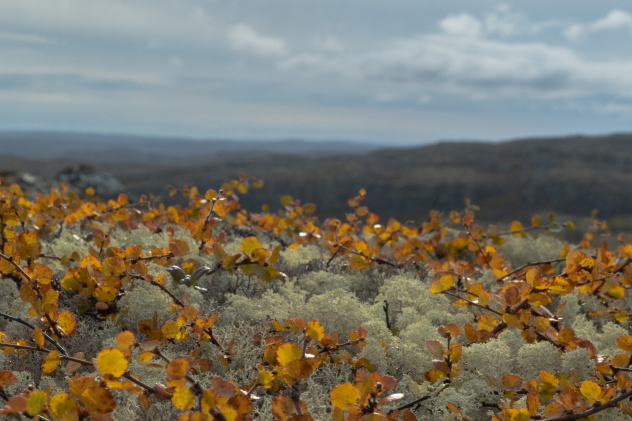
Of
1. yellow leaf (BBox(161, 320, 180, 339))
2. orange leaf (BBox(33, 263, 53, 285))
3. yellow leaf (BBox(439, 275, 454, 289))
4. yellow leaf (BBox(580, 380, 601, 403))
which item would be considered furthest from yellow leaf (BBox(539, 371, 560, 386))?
orange leaf (BBox(33, 263, 53, 285))

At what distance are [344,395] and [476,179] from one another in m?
99.7

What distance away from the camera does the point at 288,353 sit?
155 centimetres

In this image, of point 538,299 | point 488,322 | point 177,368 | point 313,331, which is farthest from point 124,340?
point 538,299

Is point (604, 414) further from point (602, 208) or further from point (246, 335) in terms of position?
point (602, 208)

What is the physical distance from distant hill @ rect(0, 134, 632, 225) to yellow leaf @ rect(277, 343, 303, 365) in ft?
229

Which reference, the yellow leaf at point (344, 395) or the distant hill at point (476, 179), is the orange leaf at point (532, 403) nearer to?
the yellow leaf at point (344, 395)

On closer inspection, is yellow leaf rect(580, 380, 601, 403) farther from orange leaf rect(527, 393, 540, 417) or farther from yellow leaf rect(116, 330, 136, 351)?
yellow leaf rect(116, 330, 136, 351)

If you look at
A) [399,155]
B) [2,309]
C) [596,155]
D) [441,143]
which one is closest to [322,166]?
[399,155]

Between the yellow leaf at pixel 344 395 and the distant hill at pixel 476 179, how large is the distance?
69876mm

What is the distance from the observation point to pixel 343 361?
2.07m

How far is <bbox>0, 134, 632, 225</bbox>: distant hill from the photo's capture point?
264 ft

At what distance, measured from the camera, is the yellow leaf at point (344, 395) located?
1.47 meters

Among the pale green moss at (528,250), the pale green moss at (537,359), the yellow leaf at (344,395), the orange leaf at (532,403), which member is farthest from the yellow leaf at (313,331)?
the pale green moss at (528,250)

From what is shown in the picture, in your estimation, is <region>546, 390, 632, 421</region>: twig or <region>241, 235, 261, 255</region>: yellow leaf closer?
<region>546, 390, 632, 421</region>: twig
